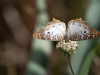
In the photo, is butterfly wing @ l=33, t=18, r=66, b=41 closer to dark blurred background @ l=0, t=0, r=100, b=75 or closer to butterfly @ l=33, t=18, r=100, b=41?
butterfly @ l=33, t=18, r=100, b=41

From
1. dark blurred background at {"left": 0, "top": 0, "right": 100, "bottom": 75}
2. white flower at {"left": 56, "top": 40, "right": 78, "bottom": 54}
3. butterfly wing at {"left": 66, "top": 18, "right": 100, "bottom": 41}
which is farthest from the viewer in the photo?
dark blurred background at {"left": 0, "top": 0, "right": 100, "bottom": 75}

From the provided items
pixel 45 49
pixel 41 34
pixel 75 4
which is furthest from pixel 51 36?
pixel 75 4

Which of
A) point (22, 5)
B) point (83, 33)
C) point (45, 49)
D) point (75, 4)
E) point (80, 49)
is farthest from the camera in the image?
point (22, 5)

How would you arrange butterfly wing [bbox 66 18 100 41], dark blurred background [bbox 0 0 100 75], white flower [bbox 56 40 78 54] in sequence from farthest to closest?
dark blurred background [bbox 0 0 100 75] → white flower [bbox 56 40 78 54] → butterfly wing [bbox 66 18 100 41]

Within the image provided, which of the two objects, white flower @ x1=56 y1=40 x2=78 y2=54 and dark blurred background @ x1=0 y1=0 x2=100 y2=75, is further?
dark blurred background @ x1=0 y1=0 x2=100 y2=75

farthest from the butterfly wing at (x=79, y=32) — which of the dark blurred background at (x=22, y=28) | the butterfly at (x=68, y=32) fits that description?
the dark blurred background at (x=22, y=28)

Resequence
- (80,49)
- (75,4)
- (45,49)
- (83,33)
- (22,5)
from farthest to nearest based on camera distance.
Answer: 1. (22,5)
2. (75,4)
3. (45,49)
4. (80,49)
5. (83,33)

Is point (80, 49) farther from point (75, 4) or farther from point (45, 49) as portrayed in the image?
point (75, 4)

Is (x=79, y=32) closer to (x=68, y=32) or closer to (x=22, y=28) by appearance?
(x=68, y=32)

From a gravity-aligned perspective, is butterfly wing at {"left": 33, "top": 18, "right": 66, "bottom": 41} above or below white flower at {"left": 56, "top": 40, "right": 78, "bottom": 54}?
above

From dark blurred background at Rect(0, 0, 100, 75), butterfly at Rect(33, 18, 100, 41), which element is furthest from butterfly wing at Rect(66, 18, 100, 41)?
dark blurred background at Rect(0, 0, 100, 75)
